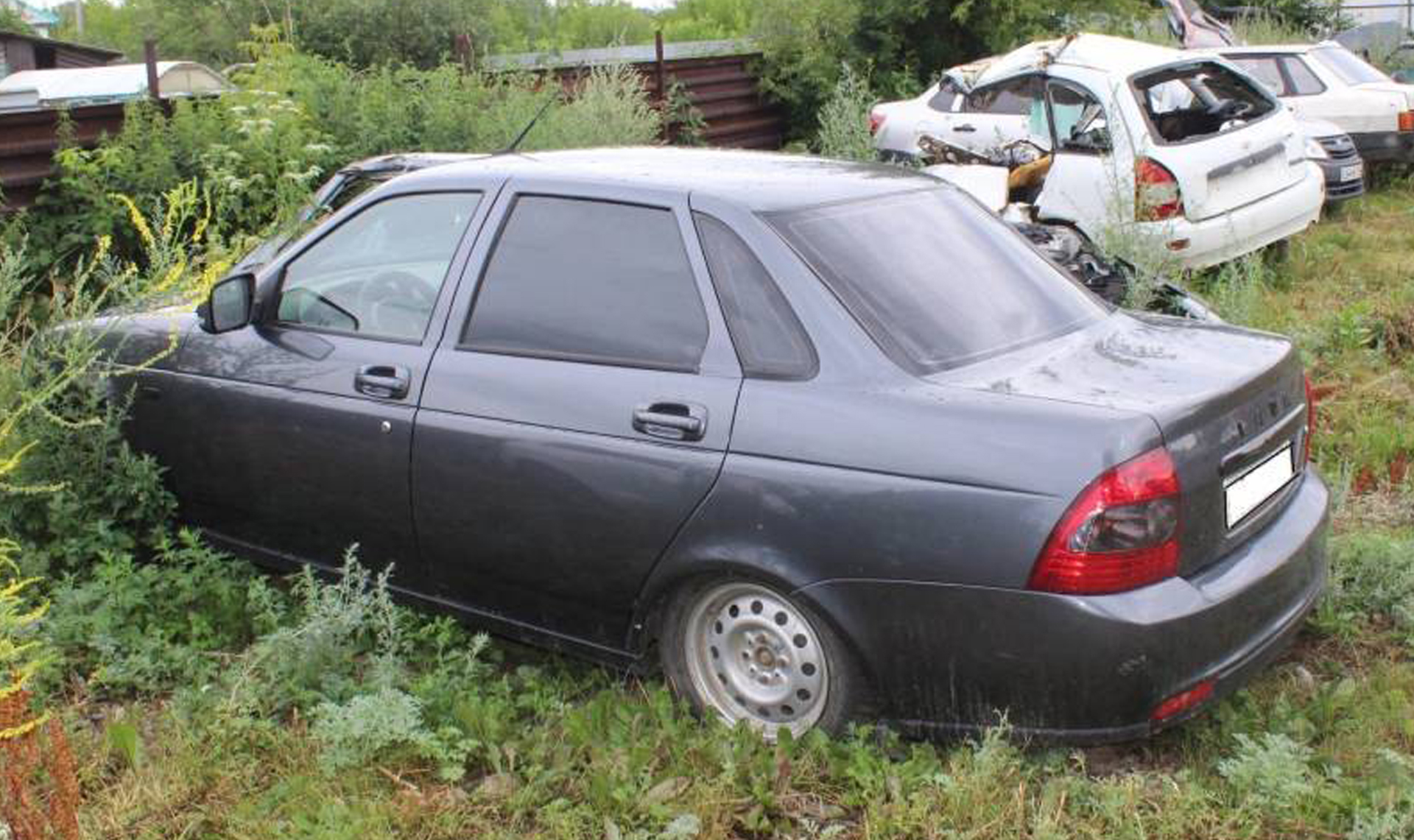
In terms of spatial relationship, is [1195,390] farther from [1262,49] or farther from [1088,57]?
[1262,49]

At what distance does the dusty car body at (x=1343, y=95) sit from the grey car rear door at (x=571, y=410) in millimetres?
11167

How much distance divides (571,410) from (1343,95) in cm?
1228

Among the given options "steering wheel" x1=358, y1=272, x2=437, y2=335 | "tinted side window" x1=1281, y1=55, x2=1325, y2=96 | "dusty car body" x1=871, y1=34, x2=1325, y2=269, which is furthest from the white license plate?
"tinted side window" x1=1281, y1=55, x2=1325, y2=96

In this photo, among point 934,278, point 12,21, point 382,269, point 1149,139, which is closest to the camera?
point 934,278

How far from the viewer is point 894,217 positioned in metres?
4.29

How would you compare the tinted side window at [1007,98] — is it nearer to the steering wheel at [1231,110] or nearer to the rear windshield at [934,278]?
the steering wheel at [1231,110]

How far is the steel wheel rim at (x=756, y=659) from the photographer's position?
3754 millimetres

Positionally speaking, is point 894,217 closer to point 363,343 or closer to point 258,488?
point 363,343

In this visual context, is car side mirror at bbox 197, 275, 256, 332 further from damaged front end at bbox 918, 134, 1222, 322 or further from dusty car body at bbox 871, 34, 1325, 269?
dusty car body at bbox 871, 34, 1325, 269

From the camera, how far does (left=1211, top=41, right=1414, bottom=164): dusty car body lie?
1391cm

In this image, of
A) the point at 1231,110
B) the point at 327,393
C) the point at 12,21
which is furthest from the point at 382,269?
the point at 12,21

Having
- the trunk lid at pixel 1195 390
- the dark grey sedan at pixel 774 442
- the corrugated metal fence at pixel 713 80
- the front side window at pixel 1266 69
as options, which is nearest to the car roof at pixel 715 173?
the dark grey sedan at pixel 774 442

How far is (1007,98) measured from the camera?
1070 centimetres

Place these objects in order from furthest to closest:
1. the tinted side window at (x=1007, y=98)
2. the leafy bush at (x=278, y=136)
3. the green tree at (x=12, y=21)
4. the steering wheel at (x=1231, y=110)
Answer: the green tree at (x=12, y=21)
the tinted side window at (x=1007, y=98)
the steering wheel at (x=1231, y=110)
the leafy bush at (x=278, y=136)
